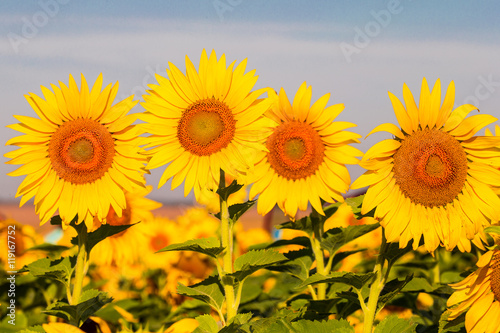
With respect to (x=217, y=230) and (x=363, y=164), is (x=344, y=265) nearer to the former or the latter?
(x=217, y=230)

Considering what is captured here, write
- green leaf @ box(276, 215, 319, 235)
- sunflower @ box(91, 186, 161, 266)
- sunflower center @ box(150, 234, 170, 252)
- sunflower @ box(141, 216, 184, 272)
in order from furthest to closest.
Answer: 1. sunflower center @ box(150, 234, 170, 252)
2. sunflower @ box(141, 216, 184, 272)
3. sunflower @ box(91, 186, 161, 266)
4. green leaf @ box(276, 215, 319, 235)

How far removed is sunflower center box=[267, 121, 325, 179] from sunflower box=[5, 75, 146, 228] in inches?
27.0

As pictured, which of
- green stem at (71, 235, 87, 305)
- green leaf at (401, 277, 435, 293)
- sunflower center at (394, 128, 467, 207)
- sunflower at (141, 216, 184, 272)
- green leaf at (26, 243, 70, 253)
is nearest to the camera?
sunflower center at (394, 128, 467, 207)

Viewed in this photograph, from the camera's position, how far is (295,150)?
3.07 m

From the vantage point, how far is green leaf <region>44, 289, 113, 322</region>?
287 centimetres

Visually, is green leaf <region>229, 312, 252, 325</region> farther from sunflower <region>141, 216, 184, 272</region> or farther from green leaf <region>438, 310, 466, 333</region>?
sunflower <region>141, 216, 184, 272</region>

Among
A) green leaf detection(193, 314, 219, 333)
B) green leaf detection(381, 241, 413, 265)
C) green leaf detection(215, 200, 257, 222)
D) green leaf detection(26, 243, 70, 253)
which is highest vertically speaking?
green leaf detection(215, 200, 257, 222)

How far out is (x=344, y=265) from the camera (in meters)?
5.38

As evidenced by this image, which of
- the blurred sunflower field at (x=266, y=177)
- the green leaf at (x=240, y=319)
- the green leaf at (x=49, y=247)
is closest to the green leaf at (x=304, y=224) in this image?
the blurred sunflower field at (x=266, y=177)

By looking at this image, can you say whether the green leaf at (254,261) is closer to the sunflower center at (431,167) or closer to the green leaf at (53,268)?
the sunflower center at (431,167)

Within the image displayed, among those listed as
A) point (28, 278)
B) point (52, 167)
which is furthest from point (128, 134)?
point (28, 278)

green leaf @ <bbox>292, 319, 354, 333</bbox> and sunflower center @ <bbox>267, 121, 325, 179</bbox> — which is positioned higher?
sunflower center @ <bbox>267, 121, 325, 179</bbox>

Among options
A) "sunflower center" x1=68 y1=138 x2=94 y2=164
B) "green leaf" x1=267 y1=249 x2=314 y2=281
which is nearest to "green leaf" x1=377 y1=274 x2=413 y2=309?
"green leaf" x1=267 y1=249 x2=314 y2=281

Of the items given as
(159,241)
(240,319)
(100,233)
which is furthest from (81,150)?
(159,241)
